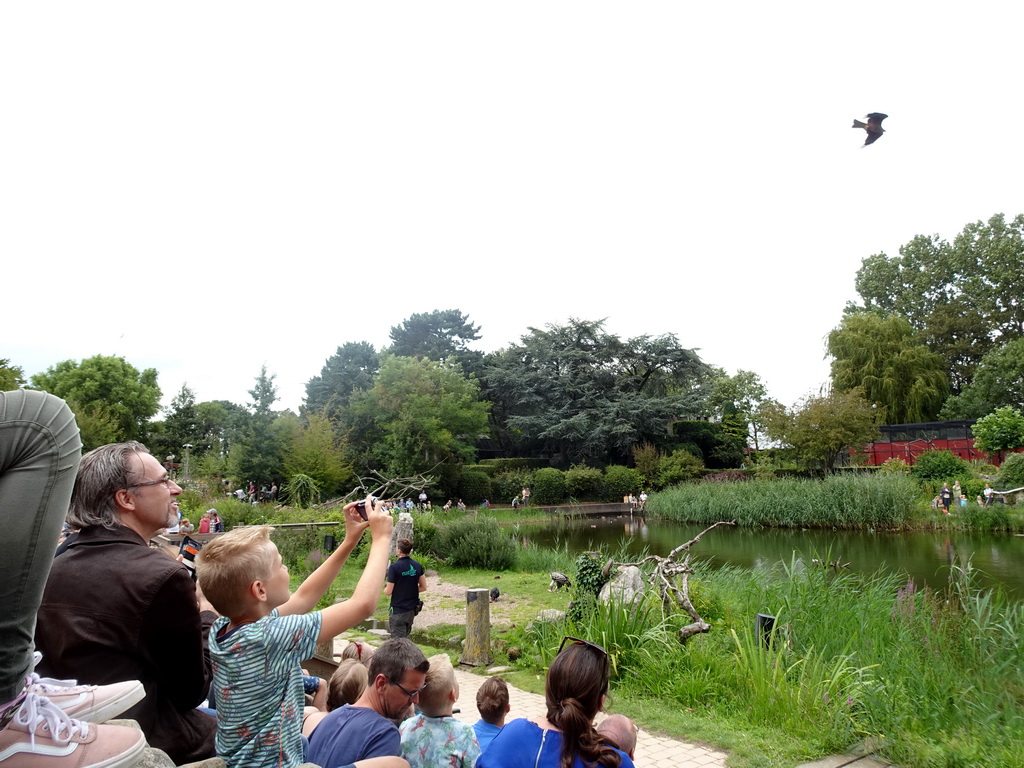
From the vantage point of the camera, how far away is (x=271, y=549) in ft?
5.69

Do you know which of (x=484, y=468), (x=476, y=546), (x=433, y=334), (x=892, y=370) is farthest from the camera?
(x=433, y=334)

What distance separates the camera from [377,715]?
213cm

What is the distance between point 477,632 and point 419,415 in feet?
73.2

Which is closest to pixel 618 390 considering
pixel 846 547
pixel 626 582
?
pixel 846 547

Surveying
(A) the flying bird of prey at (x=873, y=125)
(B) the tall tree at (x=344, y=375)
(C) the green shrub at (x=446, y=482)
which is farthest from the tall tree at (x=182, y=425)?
(A) the flying bird of prey at (x=873, y=125)

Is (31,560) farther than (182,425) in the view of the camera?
No

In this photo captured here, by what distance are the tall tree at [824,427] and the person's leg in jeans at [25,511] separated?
2829 cm

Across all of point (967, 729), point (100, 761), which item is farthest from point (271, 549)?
point (967, 729)

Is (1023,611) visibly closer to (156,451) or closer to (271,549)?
(271,549)

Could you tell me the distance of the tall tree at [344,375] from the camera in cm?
3794

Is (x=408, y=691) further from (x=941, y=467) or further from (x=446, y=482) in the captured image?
(x=446, y=482)

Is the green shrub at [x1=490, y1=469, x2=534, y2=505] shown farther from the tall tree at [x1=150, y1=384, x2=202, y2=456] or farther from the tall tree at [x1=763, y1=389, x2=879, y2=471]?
the tall tree at [x1=150, y1=384, x2=202, y2=456]

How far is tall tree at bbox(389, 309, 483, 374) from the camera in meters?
40.8

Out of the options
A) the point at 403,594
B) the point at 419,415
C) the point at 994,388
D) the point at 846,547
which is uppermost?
the point at 994,388
